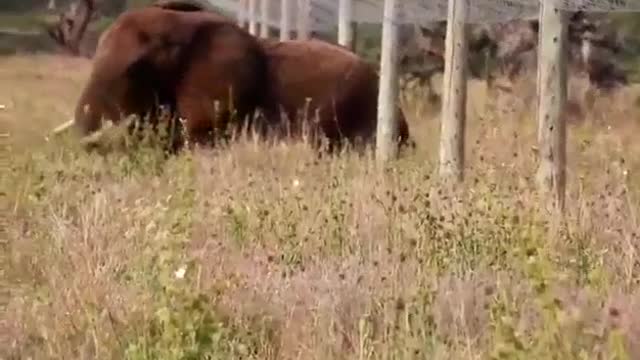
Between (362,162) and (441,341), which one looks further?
(362,162)

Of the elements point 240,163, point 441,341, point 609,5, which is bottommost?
point 240,163

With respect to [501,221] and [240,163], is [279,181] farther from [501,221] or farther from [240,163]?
[501,221]

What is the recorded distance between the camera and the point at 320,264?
18.1 ft

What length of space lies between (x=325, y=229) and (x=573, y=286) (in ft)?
5.05

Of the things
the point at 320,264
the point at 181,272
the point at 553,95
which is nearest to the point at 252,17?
the point at 553,95

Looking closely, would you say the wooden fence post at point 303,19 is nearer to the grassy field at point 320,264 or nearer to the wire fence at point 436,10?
the wire fence at point 436,10

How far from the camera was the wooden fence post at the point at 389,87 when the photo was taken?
8.93m

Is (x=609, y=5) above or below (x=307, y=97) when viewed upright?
above

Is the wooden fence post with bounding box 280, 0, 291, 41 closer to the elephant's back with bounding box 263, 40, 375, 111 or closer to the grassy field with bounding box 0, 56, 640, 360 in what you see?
the elephant's back with bounding box 263, 40, 375, 111

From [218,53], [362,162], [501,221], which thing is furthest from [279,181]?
[218,53]

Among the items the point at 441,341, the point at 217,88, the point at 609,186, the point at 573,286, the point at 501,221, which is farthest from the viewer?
the point at 217,88

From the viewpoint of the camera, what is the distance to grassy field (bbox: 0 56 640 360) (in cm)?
432

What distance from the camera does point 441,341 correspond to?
4336mm

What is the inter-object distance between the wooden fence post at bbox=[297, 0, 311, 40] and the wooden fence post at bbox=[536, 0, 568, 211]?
7.98 metres
